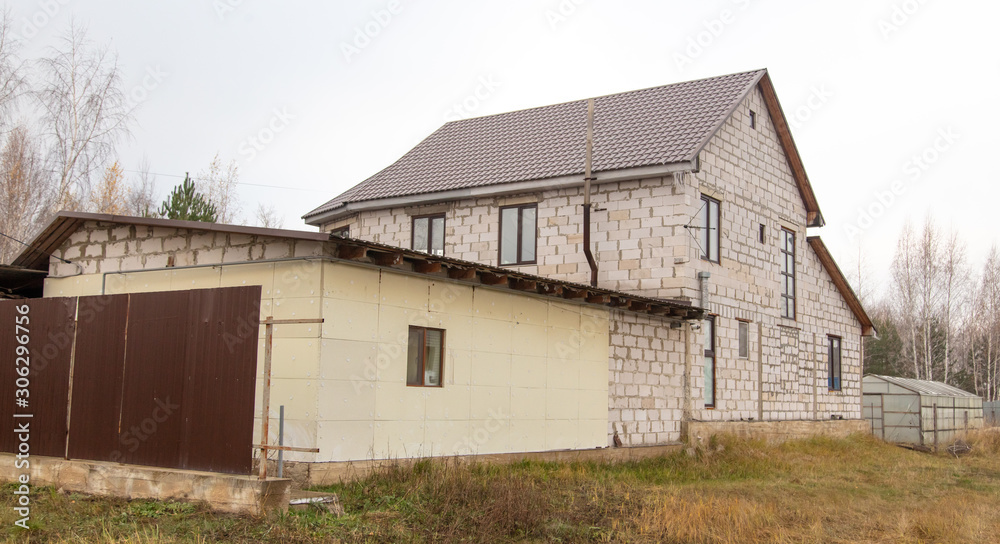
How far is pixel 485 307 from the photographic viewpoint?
13.6 metres

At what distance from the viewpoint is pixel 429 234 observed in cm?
2191

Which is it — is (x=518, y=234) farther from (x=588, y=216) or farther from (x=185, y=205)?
(x=185, y=205)

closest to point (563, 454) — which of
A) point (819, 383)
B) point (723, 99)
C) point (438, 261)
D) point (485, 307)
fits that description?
point (485, 307)

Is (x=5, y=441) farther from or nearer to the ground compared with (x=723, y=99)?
nearer to the ground

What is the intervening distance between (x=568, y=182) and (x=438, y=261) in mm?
8103

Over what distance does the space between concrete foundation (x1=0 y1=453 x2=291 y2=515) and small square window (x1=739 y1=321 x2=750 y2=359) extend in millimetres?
14303

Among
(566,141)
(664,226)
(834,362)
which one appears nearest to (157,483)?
(664,226)

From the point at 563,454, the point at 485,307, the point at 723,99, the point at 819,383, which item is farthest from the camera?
the point at 819,383

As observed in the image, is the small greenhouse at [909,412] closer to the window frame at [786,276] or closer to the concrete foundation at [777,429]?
the concrete foundation at [777,429]

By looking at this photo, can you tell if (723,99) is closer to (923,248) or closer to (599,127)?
(599,127)

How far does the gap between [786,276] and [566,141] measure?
7104 mm

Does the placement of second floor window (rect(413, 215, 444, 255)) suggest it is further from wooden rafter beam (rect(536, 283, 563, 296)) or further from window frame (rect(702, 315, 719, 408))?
wooden rafter beam (rect(536, 283, 563, 296))

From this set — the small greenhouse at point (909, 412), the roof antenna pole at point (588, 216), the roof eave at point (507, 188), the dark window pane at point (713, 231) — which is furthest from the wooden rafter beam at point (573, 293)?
the small greenhouse at point (909, 412)

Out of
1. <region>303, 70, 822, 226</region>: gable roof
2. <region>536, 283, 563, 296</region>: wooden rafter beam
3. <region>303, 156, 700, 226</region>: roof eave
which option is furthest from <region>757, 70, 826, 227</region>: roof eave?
<region>536, 283, 563, 296</region>: wooden rafter beam
